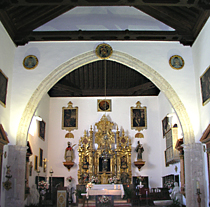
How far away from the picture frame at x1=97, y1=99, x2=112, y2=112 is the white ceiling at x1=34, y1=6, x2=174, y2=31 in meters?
6.45

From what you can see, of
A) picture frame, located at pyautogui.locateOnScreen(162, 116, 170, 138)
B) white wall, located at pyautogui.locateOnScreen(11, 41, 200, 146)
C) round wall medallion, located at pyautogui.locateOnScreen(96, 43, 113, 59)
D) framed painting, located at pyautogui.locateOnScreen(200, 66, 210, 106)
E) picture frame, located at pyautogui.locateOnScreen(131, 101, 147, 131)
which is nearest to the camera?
framed painting, located at pyautogui.locateOnScreen(200, 66, 210, 106)

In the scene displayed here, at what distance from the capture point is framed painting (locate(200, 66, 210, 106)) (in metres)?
9.98

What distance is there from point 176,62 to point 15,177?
24.0 feet

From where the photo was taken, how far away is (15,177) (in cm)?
1050

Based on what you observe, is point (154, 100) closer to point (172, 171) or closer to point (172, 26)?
point (172, 171)

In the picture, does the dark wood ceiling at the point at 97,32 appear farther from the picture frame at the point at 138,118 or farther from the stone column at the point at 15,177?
the picture frame at the point at 138,118

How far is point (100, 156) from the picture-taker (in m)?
16.7

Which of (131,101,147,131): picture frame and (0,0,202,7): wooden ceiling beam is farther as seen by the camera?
(131,101,147,131): picture frame

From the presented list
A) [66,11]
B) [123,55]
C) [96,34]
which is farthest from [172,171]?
[66,11]

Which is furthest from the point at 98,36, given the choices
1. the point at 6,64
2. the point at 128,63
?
the point at 6,64

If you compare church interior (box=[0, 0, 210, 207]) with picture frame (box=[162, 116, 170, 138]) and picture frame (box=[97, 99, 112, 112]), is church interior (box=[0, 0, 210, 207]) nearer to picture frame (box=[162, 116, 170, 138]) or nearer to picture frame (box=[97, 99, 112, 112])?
picture frame (box=[162, 116, 170, 138])

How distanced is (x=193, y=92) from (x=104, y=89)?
701 centimetres

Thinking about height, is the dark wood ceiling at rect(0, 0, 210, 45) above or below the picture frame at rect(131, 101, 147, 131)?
above

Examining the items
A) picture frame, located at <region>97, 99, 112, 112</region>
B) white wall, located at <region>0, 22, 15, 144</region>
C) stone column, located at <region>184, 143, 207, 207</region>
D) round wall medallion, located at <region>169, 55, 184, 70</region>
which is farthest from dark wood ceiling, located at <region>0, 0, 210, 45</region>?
picture frame, located at <region>97, 99, 112, 112</region>
